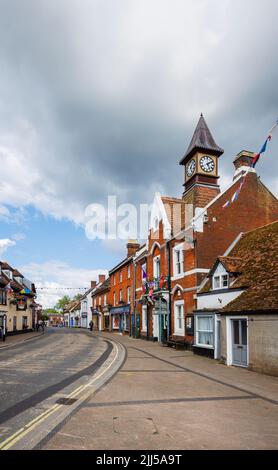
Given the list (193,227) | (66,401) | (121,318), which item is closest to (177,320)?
(193,227)

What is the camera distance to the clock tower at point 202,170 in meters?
26.9

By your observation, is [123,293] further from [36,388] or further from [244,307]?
[36,388]

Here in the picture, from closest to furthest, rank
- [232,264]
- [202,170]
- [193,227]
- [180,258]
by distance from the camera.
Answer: [232,264], [193,227], [180,258], [202,170]

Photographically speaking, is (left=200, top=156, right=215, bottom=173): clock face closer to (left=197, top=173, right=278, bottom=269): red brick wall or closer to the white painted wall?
(left=197, top=173, right=278, bottom=269): red brick wall

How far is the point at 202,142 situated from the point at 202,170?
2.29m

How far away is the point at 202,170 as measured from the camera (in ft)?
90.1

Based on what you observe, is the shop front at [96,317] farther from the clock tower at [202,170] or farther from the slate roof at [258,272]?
the slate roof at [258,272]

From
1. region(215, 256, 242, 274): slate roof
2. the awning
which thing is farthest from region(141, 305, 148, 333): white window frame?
region(215, 256, 242, 274): slate roof

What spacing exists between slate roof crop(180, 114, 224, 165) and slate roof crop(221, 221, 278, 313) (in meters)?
8.52

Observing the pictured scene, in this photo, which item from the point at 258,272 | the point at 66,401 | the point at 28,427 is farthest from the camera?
the point at 258,272

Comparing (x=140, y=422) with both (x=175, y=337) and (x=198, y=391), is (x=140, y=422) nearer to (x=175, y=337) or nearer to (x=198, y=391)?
(x=198, y=391)

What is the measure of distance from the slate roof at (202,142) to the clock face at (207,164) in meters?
0.61

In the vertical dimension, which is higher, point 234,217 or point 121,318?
point 234,217

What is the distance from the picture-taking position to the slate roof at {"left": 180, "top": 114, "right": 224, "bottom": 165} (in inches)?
1084
